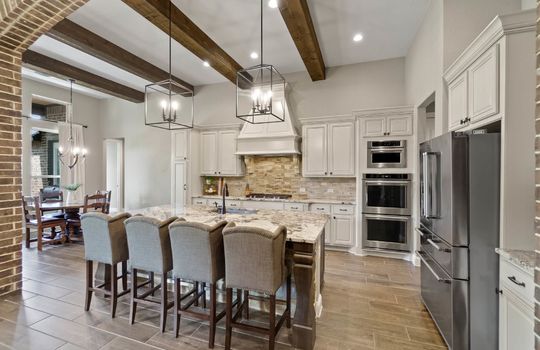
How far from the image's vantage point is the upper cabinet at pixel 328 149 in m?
4.85

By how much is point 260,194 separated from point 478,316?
4339mm

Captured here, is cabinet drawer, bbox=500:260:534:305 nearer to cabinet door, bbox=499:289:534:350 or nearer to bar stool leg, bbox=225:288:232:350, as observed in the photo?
cabinet door, bbox=499:289:534:350

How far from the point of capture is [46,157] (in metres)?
6.63

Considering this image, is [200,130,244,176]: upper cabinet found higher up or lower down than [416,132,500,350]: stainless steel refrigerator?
higher up

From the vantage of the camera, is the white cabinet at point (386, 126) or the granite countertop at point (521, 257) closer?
the granite countertop at point (521, 257)

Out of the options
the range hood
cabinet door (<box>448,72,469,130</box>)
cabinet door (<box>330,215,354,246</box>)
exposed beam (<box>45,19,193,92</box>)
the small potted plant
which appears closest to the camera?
cabinet door (<box>448,72,469,130</box>)

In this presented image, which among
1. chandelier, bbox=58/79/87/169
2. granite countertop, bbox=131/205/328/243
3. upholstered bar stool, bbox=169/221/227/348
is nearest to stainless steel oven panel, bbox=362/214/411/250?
granite countertop, bbox=131/205/328/243

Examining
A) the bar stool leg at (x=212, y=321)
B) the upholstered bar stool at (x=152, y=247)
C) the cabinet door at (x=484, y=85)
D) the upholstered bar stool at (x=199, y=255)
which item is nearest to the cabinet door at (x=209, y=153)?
the upholstered bar stool at (x=152, y=247)

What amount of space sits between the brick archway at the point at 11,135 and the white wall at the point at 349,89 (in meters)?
4.06

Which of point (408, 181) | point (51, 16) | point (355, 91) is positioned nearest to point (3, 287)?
point (51, 16)

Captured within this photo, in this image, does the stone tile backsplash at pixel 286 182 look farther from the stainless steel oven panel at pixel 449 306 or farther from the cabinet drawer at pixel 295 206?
the stainless steel oven panel at pixel 449 306

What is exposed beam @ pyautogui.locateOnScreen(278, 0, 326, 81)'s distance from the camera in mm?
3020

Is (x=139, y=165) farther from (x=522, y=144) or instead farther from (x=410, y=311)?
(x=522, y=144)

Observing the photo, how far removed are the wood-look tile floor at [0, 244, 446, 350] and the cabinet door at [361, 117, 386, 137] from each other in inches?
92.7
